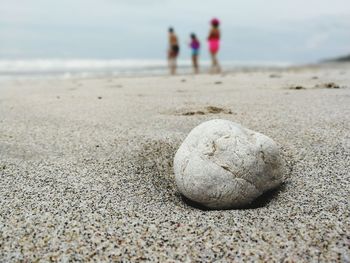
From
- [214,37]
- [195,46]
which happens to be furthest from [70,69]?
[214,37]

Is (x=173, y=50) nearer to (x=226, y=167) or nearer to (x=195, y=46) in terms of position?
(x=195, y=46)

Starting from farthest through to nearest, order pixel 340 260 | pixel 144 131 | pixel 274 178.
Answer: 1. pixel 144 131
2. pixel 274 178
3. pixel 340 260

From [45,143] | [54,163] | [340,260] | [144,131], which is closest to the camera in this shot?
[340,260]

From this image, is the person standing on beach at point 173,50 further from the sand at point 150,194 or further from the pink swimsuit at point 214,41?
the sand at point 150,194

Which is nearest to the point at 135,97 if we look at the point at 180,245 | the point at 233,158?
the point at 233,158

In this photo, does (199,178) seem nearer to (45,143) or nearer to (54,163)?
(54,163)
